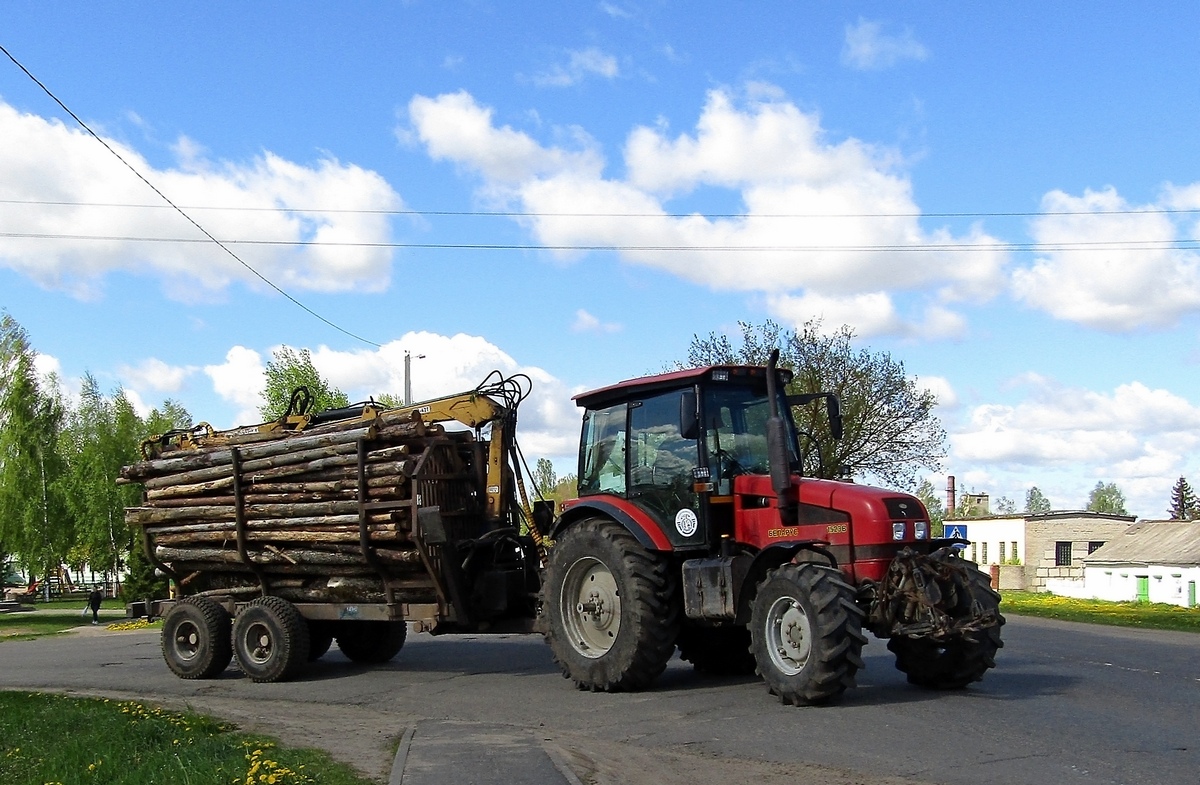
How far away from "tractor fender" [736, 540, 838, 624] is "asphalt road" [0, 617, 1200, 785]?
35.3 inches

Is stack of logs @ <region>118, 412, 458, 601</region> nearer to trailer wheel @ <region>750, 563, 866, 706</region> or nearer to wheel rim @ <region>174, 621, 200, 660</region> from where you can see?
wheel rim @ <region>174, 621, 200, 660</region>

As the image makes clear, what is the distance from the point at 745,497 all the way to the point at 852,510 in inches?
47.9

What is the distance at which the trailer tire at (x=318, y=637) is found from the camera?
15328 mm

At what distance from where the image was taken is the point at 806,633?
1026cm

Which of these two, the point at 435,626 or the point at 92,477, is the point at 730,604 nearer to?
the point at 435,626

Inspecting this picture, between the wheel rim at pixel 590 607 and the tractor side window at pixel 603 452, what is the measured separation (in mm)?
858

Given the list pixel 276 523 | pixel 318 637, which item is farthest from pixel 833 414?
pixel 318 637

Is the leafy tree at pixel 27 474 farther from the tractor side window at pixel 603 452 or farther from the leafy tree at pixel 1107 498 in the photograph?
the leafy tree at pixel 1107 498

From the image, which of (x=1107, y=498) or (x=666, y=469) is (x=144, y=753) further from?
(x=1107, y=498)

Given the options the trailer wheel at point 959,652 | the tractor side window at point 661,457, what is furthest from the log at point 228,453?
the trailer wheel at point 959,652

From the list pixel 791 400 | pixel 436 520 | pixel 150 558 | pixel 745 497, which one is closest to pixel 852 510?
pixel 745 497

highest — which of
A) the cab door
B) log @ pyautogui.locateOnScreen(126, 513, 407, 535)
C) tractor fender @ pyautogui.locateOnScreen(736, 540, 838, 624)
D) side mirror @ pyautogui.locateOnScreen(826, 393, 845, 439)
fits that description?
side mirror @ pyautogui.locateOnScreen(826, 393, 845, 439)

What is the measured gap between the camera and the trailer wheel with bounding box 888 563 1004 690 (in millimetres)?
10570

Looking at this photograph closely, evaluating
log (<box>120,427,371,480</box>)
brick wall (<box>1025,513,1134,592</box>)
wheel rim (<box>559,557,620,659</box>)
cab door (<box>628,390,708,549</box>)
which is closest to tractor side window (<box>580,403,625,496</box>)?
cab door (<box>628,390,708,549</box>)
